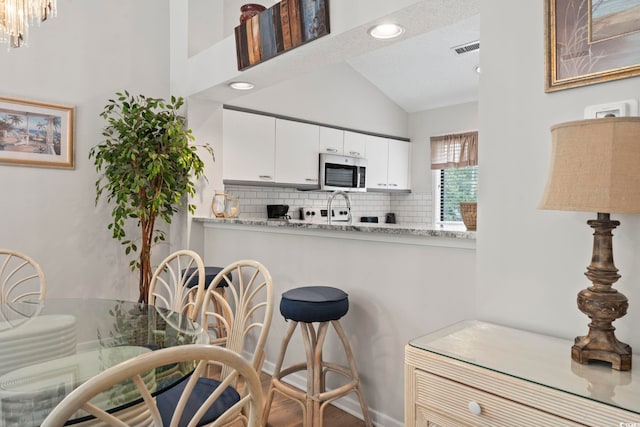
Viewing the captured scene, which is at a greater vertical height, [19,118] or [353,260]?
[19,118]

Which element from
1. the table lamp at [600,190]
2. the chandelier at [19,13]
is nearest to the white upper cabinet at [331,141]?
the chandelier at [19,13]

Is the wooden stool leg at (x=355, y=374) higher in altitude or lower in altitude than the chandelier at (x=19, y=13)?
lower

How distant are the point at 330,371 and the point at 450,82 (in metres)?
3.71

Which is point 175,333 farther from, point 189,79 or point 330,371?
point 189,79

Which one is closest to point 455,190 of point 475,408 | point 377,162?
point 377,162

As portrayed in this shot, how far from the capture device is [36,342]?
1.47 meters

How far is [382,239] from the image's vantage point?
7.13 feet

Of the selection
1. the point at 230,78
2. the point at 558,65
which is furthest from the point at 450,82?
the point at 558,65

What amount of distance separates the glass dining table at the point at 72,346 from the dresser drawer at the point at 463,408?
71cm

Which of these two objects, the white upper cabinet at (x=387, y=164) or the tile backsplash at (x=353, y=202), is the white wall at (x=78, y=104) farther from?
the white upper cabinet at (x=387, y=164)

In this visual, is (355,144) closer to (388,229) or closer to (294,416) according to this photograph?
(388,229)

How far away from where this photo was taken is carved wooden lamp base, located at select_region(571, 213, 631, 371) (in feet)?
3.51

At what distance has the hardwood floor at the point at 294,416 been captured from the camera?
7.29ft

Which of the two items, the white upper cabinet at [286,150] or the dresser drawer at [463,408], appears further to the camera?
the white upper cabinet at [286,150]
